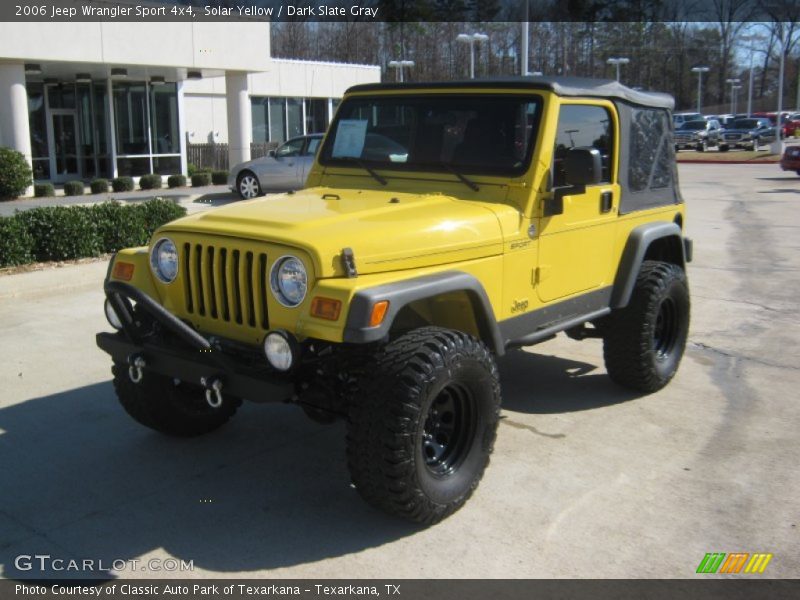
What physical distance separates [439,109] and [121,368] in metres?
2.45

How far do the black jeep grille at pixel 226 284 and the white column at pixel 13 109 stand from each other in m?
18.6

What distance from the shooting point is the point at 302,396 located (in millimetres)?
4000

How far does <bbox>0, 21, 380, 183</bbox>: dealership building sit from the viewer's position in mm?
20344

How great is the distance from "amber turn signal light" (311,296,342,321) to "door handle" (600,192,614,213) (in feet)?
7.80

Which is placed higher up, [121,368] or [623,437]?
[121,368]

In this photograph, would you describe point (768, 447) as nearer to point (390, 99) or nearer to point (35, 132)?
point (390, 99)

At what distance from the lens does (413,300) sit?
378cm

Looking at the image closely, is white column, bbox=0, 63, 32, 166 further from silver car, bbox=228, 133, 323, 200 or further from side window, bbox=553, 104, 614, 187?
side window, bbox=553, 104, 614, 187

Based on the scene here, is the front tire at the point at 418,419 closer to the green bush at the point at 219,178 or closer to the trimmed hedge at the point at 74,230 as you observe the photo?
the trimmed hedge at the point at 74,230

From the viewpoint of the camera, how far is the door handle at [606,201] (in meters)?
5.28

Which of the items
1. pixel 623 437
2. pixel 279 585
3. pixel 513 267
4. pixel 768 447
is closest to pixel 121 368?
pixel 279 585

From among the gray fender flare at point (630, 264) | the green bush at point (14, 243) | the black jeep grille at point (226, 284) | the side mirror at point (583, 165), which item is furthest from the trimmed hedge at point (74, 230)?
the side mirror at point (583, 165)

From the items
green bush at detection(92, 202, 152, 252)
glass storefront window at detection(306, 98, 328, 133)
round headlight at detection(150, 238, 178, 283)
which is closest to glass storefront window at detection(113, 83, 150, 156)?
glass storefront window at detection(306, 98, 328, 133)

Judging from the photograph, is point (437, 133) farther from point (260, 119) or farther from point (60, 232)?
point (260, 119)
